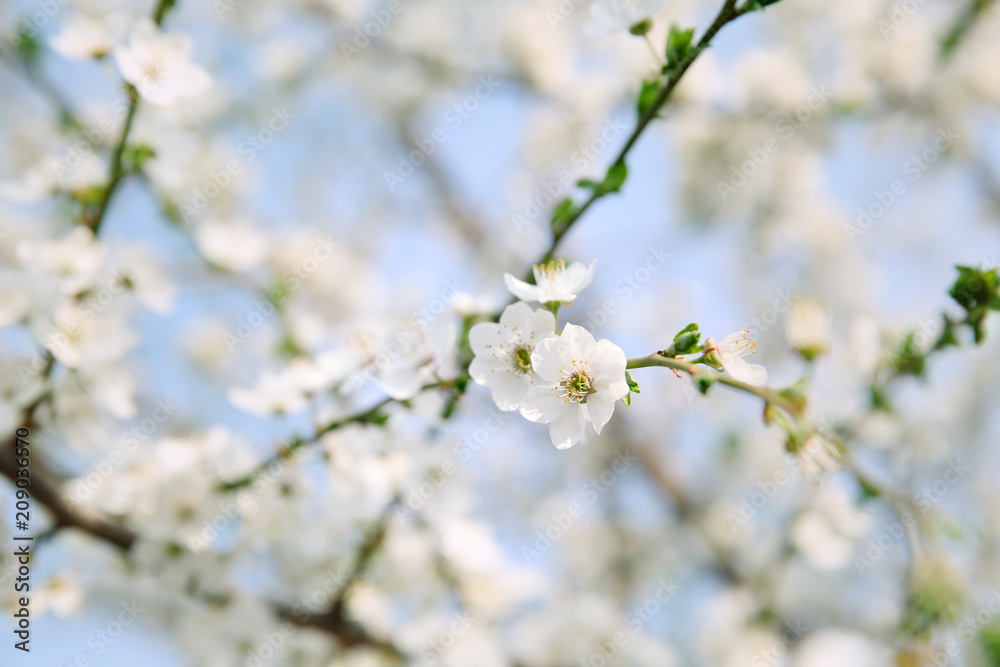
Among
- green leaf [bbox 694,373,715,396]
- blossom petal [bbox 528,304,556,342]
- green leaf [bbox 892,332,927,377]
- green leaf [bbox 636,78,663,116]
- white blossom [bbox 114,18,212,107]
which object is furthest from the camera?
green leaf [bbox 892,332,927,377]

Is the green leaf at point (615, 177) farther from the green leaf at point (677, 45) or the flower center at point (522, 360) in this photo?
the flower center at point (522, 360)

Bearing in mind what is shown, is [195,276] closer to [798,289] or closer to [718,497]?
[718,497]

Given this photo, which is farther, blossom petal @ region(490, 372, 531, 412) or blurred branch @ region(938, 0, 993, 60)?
blurred branch @ region(938, 0, 993, 60)

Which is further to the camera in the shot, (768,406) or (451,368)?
(451,368)

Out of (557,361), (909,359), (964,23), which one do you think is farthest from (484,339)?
(964,23)

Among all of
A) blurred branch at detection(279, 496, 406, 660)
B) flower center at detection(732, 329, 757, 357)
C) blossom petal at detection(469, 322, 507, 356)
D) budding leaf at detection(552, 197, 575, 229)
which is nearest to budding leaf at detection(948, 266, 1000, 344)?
flower center at detection(732, 329, 757, 357)

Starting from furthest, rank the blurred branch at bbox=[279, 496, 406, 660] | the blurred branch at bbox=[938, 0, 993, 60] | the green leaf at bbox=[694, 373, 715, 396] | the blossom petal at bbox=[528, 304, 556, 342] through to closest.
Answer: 1. the blurred branch at bbox=[938, 0, 993, 60]
2. the blurred branch at bbox=[279, 496, 406, 660]
3. the blossom petal at bbox=[528, 304, 556, 342]
4. the green leaf at bbox=[694, 373, 715, 396]

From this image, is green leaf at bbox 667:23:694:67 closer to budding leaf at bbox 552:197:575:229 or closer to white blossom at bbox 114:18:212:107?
budding leaf at bbox 552:197:575:229

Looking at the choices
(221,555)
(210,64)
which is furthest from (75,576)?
(210,64)
